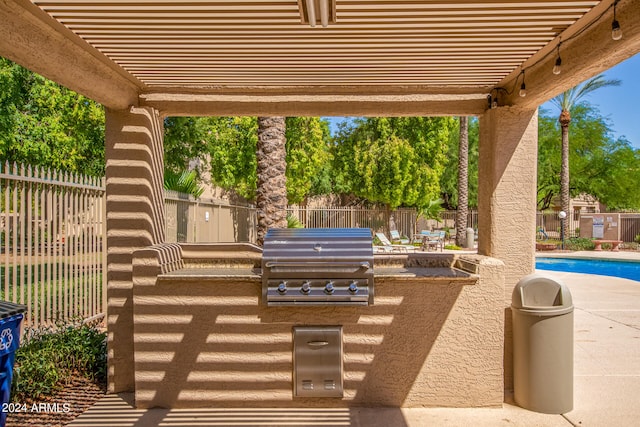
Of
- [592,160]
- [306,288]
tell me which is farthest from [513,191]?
[592,160]

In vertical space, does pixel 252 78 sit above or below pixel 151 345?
above

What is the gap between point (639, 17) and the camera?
3.19 m

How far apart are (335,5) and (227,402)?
12.5 feet

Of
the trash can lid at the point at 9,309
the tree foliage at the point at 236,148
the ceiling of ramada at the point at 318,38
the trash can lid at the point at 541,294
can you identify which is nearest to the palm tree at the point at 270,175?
the tree foliage at the point at 236,148

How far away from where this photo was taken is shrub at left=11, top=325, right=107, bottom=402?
505 centimetres

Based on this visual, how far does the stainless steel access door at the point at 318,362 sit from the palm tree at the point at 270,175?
5.00m

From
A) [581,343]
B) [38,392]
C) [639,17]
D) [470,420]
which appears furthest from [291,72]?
[581,343]

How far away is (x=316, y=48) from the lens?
441 cm

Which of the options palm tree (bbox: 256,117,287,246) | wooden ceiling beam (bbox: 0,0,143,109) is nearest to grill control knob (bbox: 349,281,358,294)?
wooden ceiling beam (bbox: 0,0,143,109)

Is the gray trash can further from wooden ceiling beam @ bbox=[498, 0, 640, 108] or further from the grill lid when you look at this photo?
wooden ceiling beam @ bbox=[498, 0, 640, 108]

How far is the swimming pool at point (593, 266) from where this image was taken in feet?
62.3

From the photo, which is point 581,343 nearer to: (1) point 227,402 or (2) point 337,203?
(1) point 227,402

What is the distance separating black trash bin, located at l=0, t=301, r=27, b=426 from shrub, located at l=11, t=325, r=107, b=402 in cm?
102

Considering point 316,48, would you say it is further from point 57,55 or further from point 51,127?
point 51,127
